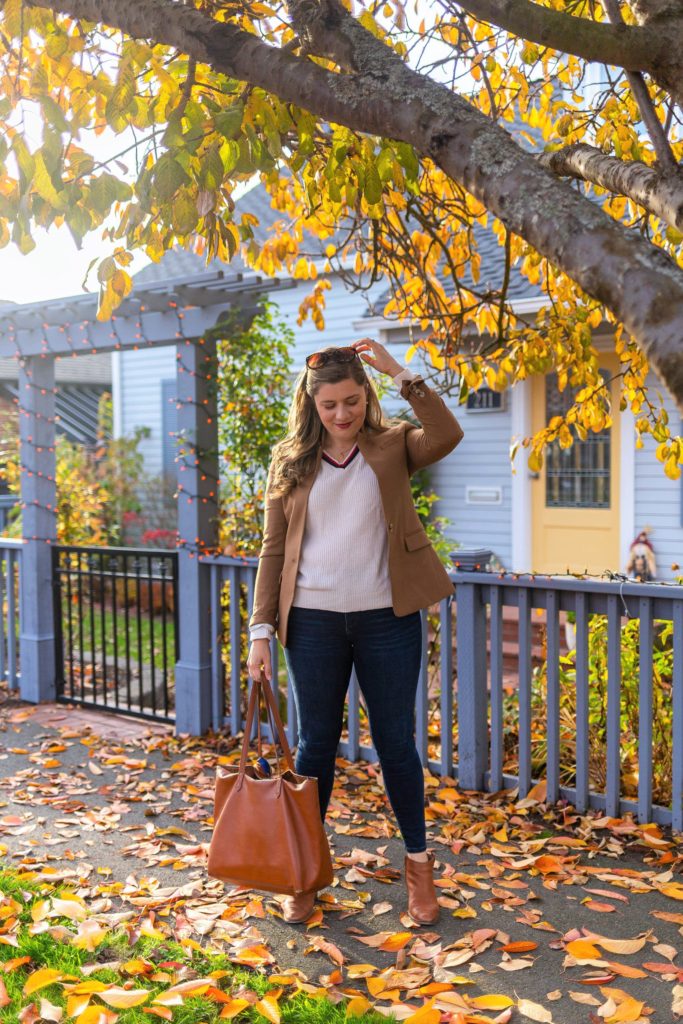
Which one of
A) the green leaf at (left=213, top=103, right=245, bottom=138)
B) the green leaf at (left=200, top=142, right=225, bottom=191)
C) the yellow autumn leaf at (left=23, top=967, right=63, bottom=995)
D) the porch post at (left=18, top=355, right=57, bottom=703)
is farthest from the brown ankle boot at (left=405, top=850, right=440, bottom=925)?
the porch post at (left=18, top=355, right=57, bottom=703)

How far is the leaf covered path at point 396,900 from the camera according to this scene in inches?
121

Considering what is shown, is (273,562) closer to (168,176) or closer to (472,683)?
(168,176)

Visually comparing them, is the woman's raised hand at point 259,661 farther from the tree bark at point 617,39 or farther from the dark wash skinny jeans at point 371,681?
the tree bark at point 617,39

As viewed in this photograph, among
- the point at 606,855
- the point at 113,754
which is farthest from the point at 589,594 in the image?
the point at 113,754

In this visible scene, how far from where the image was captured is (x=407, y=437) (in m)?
3.56

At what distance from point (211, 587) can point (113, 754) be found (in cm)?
117

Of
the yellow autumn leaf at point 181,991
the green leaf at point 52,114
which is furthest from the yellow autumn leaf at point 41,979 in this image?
the green leaf at point 52,114

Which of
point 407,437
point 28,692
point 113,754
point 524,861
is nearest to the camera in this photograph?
point 407,437

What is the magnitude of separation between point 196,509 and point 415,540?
274cm

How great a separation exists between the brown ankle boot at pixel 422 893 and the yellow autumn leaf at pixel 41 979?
1.27 metres

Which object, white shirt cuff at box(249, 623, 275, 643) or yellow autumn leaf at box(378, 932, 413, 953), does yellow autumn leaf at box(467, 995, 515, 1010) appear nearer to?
yellow autumn leaf at box(378, 932, 413, 953)

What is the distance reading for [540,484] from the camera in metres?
9.72

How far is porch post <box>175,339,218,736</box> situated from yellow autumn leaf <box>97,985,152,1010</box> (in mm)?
3050

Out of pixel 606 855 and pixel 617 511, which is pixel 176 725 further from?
pixel 617 511
